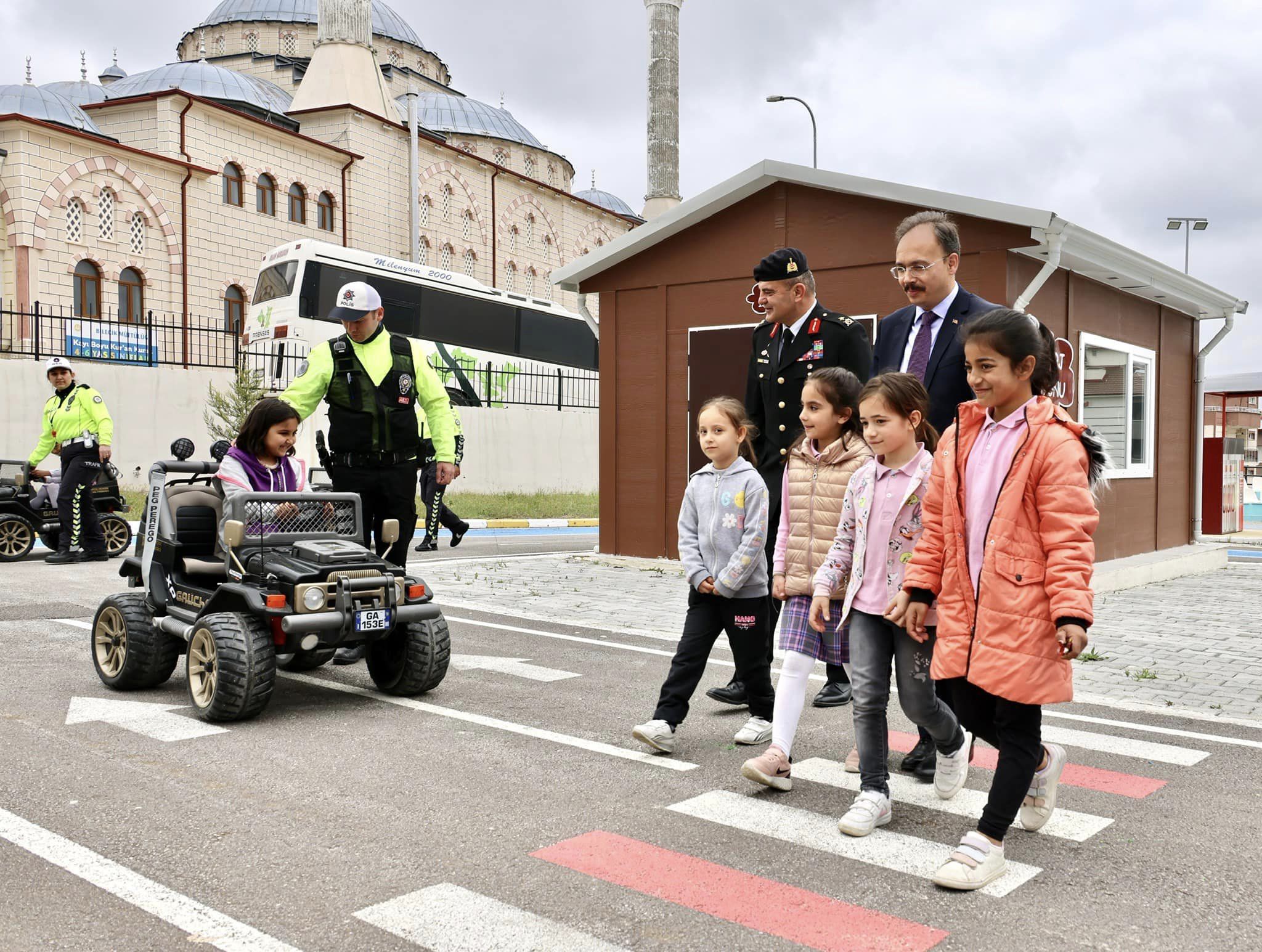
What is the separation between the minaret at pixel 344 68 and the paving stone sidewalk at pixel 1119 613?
33.6 meters

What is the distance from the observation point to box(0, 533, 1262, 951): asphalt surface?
3.09 m

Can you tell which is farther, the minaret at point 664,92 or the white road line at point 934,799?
the minaret at point 664,92

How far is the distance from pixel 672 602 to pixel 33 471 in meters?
7.33

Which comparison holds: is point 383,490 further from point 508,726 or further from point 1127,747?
point 1127,747

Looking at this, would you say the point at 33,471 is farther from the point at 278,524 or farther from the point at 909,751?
the point at 909,751

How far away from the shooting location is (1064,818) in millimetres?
4102

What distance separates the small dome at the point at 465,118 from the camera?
→ 170 feet

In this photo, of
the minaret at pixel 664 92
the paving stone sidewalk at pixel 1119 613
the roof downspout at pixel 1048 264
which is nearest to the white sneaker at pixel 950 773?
the paving stone sidewalk at pixel 1119 613

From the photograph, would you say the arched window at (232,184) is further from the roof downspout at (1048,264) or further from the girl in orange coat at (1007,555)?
the girl in orange coat at (1007,555)

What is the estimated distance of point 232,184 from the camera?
36562 mm

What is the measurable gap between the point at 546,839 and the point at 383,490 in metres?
3.29

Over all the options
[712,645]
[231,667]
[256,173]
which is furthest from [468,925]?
[256,173]

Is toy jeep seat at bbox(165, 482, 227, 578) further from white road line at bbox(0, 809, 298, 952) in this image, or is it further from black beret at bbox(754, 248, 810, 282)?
black beret at bbox(754, 248, 810, 282)

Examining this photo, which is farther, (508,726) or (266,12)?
(266,12)
